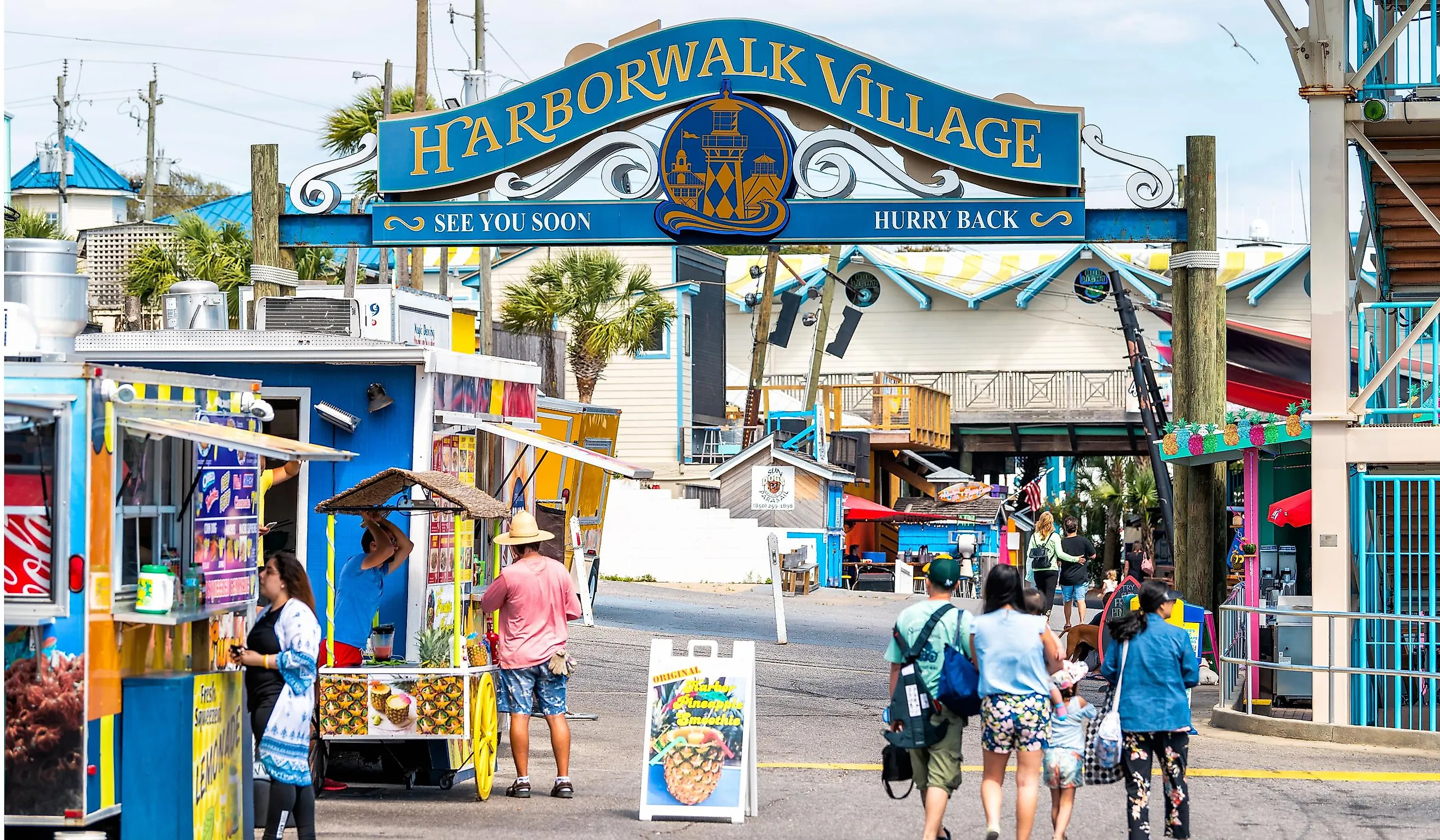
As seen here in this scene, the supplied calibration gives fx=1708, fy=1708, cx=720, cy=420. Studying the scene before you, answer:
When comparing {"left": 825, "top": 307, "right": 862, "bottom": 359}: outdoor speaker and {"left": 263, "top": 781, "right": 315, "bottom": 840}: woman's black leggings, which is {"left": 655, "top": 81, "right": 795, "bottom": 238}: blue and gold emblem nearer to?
{"left": 263, "top": 781, "right": 315, "bottom": 840}: woman's black leggings

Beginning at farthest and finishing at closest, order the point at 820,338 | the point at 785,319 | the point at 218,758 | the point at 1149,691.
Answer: the point at 785,319 < the point at 820,338 < the point at 1149,691 < the point at 218,758

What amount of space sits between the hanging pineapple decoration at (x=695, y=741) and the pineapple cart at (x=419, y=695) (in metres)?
1.27

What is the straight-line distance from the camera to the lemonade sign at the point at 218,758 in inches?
325

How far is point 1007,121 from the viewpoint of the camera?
14.9 m

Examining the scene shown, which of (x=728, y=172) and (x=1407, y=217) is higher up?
(x=728, y=172)

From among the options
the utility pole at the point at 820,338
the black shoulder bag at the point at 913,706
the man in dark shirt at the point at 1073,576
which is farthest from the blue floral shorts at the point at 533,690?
the utility pole at the point at 820,338

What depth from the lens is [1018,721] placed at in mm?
8672

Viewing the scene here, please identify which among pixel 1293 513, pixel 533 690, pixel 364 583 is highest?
pixel 1293 513

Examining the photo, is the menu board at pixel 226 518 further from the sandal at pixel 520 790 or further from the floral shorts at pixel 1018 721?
the floral shorts at pixel 1018 721

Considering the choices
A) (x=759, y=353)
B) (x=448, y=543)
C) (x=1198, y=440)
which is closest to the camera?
(x=448, y=543)

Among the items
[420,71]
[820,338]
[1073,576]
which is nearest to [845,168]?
[1073,576]

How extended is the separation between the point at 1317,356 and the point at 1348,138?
6.05 feet

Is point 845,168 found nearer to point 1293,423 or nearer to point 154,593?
point 1293,423

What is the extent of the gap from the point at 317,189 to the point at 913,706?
347 inches
